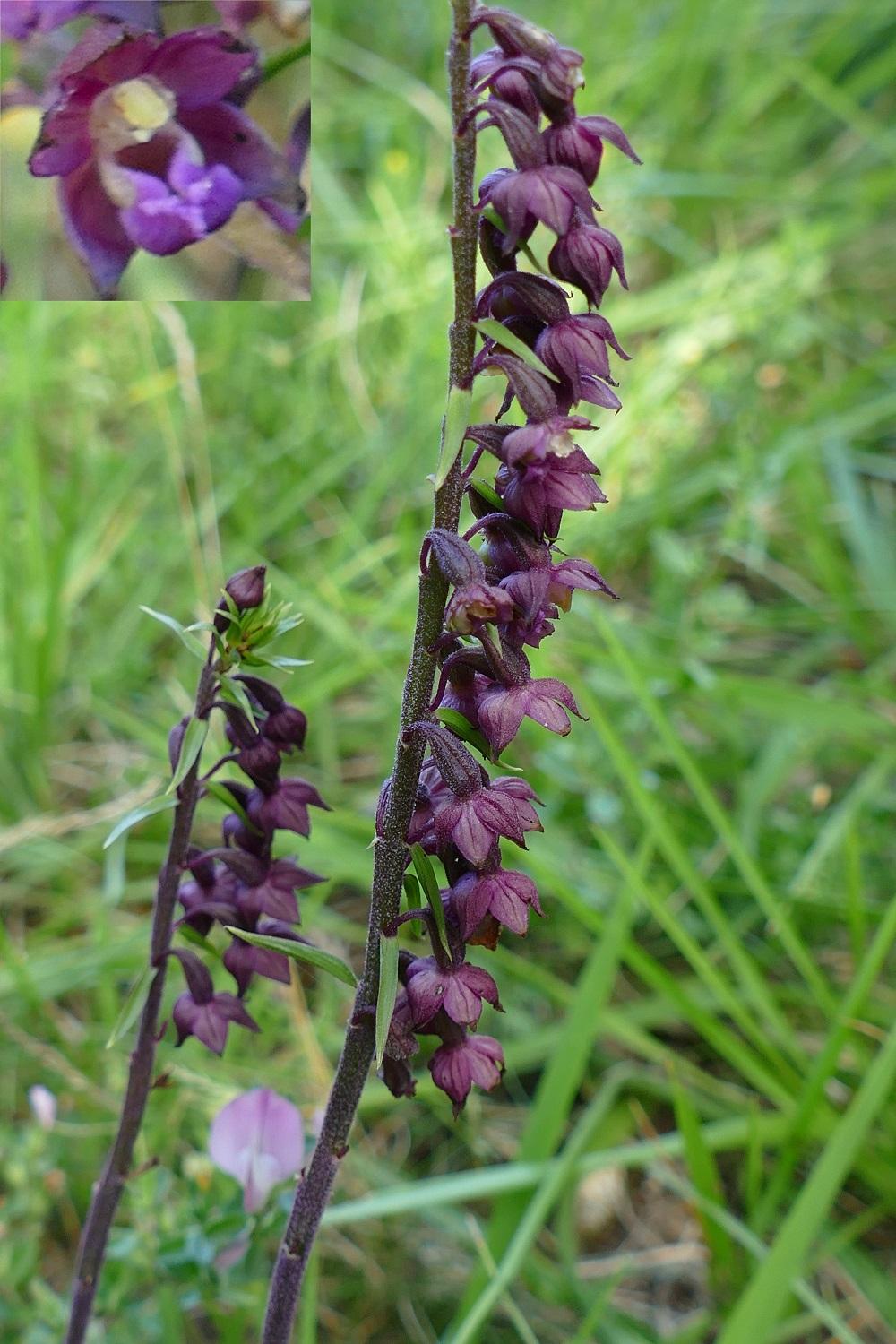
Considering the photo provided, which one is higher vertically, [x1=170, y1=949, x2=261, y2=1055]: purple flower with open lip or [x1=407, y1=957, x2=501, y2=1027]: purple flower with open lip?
[x1=407, y1=957, x2=501, y2=1027]: purple flower with open lip

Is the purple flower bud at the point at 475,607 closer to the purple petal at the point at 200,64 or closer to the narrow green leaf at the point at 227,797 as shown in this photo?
the narrow green leaf at the point at 227,797

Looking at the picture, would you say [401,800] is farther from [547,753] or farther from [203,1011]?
[547,753]

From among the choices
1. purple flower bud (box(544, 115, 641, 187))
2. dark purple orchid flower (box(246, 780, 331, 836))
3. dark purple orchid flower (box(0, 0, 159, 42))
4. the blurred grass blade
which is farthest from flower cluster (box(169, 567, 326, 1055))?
the blurred grass blade

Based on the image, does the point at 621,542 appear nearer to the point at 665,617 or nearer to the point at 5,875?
the point at 665,617

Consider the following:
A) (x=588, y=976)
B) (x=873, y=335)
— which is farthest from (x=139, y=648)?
(x=873, y=335)

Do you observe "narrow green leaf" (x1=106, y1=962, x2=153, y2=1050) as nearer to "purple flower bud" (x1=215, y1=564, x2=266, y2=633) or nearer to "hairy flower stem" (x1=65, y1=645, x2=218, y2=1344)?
"hairy flower stem" (x1=65, y1=645, x2=218, y2=1344)

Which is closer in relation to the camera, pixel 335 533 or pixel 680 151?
pixel 335 533
